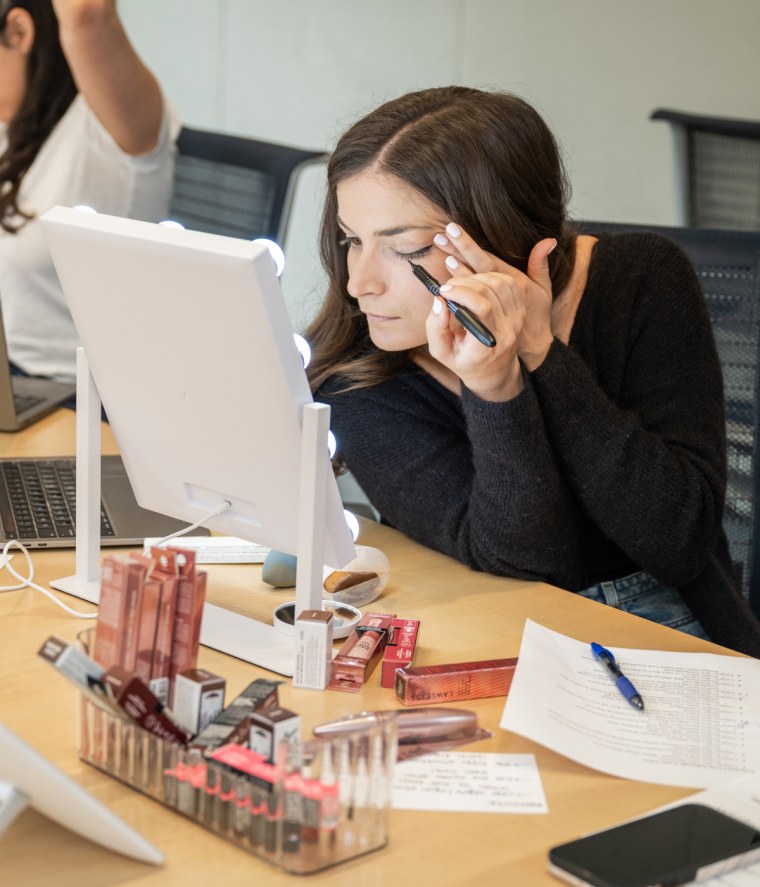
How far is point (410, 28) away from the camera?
352 centimetres

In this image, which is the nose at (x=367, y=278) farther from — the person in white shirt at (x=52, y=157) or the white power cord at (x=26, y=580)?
the person in white shirt at (x=52, y=157)

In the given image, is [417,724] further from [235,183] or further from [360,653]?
[235,183]

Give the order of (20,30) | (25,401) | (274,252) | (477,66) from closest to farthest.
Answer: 1. (274,252)
2. (25,401)
3. (20,30)
4. (477,66)

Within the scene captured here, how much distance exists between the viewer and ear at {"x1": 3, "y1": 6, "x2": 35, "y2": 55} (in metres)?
2.31

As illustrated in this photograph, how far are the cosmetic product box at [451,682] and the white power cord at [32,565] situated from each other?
255 mm

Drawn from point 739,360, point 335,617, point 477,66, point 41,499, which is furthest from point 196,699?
point 477,66

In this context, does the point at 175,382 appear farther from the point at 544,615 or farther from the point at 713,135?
the point at 713,135

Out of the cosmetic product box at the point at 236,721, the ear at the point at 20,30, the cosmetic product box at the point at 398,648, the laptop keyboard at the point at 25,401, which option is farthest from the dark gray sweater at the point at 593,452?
the ear at the point at 20,30

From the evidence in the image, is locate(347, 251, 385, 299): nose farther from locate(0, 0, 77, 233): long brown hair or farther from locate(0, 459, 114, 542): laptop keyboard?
locate(0, 0, 77, 233): long brown hair

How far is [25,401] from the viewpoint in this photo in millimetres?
1939

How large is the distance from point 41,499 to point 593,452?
654mm

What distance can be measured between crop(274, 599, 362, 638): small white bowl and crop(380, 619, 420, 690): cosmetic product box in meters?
0.04

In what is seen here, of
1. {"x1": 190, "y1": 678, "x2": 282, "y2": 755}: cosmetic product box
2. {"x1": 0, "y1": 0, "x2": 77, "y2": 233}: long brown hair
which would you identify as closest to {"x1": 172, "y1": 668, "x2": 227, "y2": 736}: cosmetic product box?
{"x1": 190, "y1": 678, "x2": 282, "y2": 755}: cosmetic product box

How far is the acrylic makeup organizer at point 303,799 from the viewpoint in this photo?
0.75 meters
